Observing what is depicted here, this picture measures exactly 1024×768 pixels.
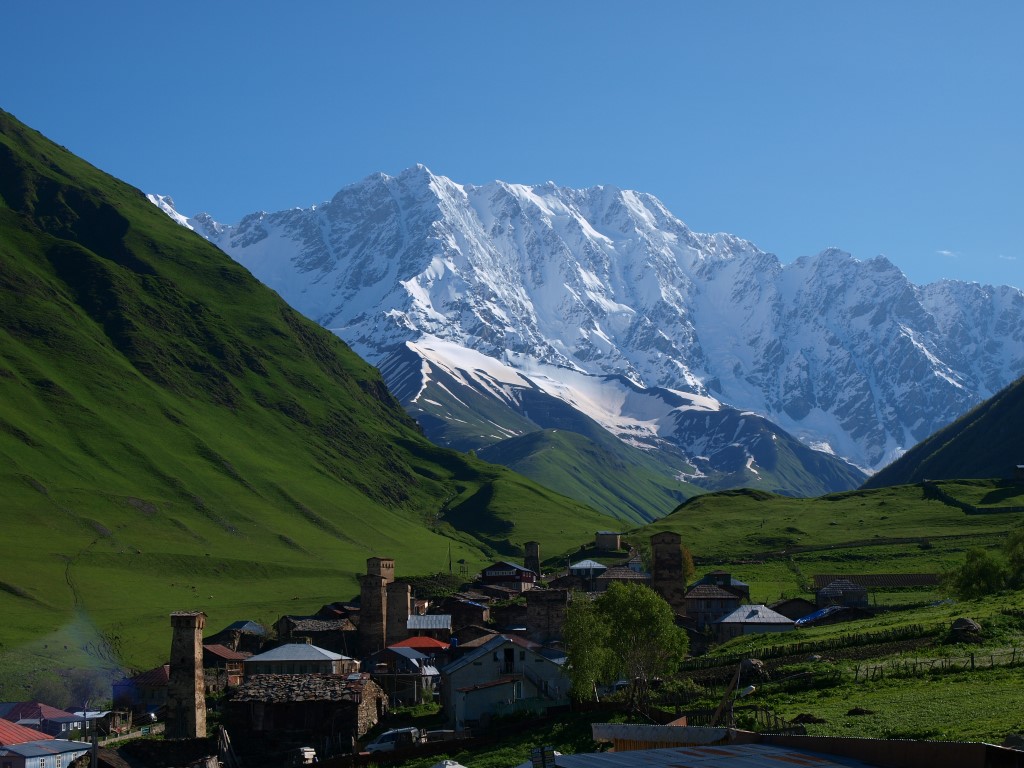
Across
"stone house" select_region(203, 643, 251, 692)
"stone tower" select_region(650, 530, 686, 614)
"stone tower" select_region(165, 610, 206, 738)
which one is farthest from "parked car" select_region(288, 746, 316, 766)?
"stone tower" select_region(650, 530, 686, 614)

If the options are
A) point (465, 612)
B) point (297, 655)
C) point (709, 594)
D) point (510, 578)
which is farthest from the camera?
point (510, 578)

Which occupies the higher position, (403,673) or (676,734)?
(676,734)

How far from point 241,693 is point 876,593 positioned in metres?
90.2

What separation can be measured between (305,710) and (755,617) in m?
56.4

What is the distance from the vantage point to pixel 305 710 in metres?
84.2

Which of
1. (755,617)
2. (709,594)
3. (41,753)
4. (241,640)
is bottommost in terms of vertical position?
(41,753)

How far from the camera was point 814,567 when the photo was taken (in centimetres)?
18862

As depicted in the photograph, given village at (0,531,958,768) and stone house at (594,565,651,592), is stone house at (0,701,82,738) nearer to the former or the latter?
village at (0,531,958,768)

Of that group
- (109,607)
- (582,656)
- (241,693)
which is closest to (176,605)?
(109,607)

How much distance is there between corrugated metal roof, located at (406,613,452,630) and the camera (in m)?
132

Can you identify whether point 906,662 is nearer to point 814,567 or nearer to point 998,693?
point 998,693

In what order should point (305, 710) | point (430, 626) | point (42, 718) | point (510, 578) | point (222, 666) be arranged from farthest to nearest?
point (510, 578) < point (430, 626) < point (222, 666) < point (42, 718) < point (305, 710)

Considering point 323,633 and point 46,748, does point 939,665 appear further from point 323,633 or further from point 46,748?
point 323,633

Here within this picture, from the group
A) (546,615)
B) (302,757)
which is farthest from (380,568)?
(302,757)
